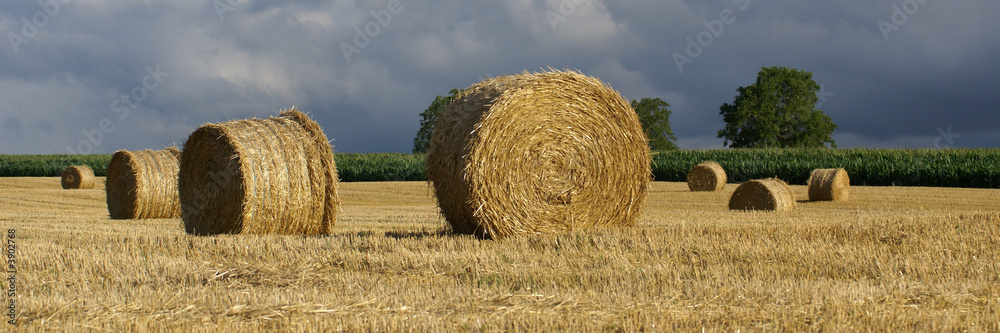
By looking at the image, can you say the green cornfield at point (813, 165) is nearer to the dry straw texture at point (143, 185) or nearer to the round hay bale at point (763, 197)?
the round hay bale at point (763, 197)

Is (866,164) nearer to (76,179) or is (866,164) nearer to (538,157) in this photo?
(538,157)

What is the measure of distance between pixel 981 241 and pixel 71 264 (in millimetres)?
8699

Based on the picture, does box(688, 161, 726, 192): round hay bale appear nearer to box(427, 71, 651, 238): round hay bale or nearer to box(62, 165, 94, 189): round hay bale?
box(427, 71, 651, 238): round hay bale

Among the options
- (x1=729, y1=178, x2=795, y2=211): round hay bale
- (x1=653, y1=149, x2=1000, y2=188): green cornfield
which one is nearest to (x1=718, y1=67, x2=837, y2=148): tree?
(x1=653, y1=149, x2=1000, y2=188): green cornfield

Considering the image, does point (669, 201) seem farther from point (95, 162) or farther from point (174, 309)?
point (95, 162)

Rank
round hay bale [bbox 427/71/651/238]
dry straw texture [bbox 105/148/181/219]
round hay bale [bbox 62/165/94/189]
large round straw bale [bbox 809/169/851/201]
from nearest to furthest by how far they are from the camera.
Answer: round hay bale [bbox 427/71/651/238], dry straw texture [bbox 105/148/181/219], large round straw bale [bbox 809/169/851/201], round hay bale [bbox 62/165/94/189]

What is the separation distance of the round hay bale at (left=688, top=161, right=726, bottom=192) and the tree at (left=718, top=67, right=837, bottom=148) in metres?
24.3

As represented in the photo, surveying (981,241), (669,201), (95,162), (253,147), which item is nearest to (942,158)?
(669,201)

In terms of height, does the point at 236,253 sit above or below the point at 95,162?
below

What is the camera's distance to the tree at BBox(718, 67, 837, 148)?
47.9 meters

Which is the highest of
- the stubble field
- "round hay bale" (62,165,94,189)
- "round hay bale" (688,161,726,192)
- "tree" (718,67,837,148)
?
"tree" (718,67,837,148)

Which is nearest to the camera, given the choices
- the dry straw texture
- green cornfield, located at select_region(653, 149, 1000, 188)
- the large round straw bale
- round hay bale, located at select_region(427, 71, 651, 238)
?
round hay bale, located at select_region(427, 71, 651, 238)

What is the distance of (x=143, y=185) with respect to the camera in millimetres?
14766

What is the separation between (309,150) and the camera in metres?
9.55
